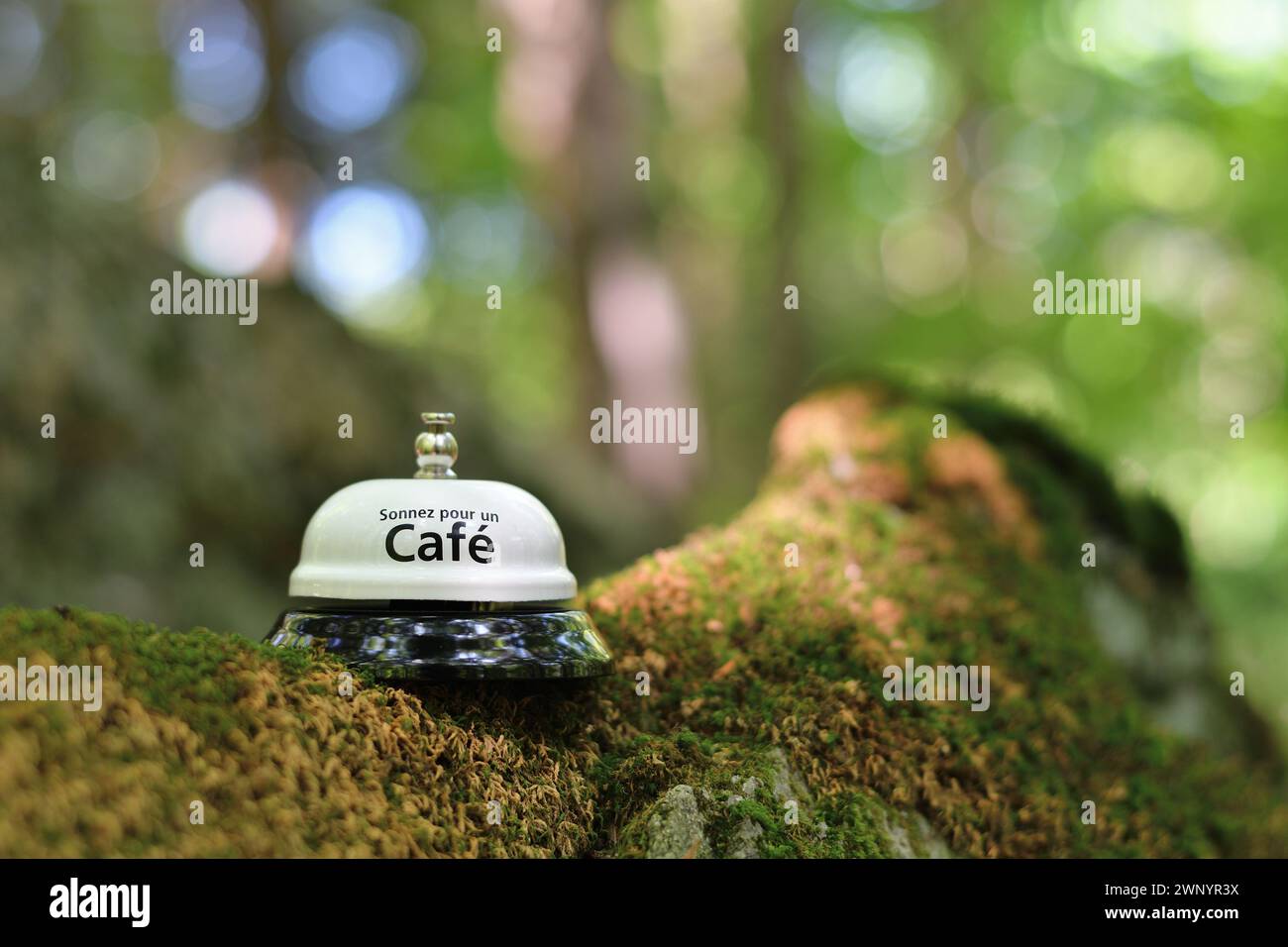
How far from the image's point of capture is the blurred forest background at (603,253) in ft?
21.6

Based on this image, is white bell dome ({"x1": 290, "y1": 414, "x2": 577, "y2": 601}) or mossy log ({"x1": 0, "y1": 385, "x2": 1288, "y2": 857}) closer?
mossy log ({"x1": 0, "y1": 385, "x2": 1288, "y2": 857})

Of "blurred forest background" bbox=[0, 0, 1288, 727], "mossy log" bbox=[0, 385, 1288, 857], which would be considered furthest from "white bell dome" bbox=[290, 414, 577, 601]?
"blurred forest background" bbox=[0, 0, 1288, 727]

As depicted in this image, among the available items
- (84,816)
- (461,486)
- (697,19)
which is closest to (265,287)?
(461,486)

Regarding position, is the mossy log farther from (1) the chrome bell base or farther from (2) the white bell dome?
(2) the white bell dome

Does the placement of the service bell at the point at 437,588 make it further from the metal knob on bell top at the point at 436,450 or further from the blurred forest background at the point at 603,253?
the blurred forest background at the point at 603,253

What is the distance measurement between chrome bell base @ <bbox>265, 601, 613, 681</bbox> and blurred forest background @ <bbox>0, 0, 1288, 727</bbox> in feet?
15.8

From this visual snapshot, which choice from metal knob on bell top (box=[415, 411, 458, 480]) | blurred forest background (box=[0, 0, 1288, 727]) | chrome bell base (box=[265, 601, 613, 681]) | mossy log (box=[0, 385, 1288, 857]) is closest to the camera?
mossy log (box=[0, 385, 1288, 857])

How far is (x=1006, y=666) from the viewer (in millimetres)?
2658

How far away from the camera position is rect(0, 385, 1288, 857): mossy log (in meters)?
1.55

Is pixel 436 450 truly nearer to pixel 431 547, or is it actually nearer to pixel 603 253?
pixel 431 547

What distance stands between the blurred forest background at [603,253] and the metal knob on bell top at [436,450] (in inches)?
189

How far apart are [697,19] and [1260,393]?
1041cm

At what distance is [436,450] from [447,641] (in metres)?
0.47

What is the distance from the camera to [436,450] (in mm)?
2154
